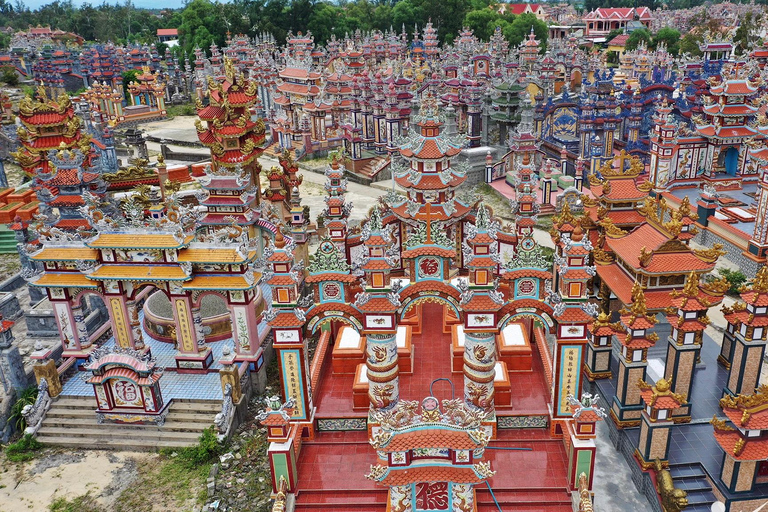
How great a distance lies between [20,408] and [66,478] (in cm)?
321

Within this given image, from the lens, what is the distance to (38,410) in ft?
56.0

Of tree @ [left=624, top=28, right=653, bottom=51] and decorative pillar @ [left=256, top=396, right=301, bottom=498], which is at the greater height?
tree @ [left=624, top=28, right=653, bottom=51]

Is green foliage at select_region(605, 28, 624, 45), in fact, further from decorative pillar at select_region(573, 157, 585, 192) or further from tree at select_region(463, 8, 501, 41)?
decorative pillar at select_region(573, 157, 585, 192)

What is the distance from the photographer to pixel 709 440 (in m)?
14.8

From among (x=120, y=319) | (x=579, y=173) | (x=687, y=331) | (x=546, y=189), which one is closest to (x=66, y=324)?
(x=120, y=319)

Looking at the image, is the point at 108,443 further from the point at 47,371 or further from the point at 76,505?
the point at 47,371

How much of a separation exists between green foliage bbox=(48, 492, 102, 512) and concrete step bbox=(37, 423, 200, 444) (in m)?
2.00

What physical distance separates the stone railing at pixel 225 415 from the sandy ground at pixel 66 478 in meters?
1.91

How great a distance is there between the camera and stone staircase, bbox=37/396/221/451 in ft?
54.1

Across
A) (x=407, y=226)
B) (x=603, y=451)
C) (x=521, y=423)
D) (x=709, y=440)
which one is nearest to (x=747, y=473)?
(x=709, y=440)

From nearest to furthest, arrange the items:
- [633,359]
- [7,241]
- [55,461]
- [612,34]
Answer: [633,359]
[55,461]
[7,241]
[612,34]

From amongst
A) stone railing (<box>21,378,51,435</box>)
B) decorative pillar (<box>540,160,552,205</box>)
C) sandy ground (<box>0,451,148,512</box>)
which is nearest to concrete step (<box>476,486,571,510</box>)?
sandy ground (<box>0,451,148,512</box>)

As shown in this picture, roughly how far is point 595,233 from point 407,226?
20.7 feet

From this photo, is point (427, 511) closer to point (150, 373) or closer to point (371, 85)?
point (150, 373)
